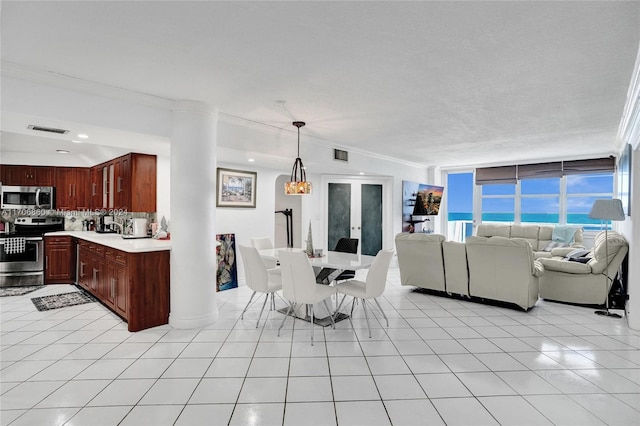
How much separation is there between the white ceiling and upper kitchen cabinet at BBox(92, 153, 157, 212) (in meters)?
1.00

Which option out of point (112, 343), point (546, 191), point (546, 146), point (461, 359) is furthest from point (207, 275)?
point (546, 191)

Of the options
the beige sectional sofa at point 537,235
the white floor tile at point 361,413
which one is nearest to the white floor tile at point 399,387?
the white floor tile at point 361,413

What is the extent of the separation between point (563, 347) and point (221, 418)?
3.13 meters

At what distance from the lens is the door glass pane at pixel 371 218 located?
752 centimetres

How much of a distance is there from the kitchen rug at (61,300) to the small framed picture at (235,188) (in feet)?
7.38

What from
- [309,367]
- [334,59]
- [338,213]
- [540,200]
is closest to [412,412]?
[309,367]

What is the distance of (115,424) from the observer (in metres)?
2.01

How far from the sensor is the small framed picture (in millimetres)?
5418

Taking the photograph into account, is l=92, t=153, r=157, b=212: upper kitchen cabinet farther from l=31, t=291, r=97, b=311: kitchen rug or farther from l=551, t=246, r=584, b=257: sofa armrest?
l=551, t=246, r=584, b=257: sofa armrest

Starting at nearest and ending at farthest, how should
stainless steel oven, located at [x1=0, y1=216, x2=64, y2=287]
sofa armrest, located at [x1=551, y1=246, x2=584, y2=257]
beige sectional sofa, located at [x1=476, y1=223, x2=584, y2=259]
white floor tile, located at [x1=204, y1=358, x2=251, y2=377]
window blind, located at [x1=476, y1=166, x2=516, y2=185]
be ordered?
1. white floor tile, located at [x1=204, y1=358, x2=251, y2=377]
2. stainless steel oven, located at [x1=0, y1=216, x2=64, y2=287]
3. sofa armrest, located at [x1=551, y1=246, x2=584, y2=257]
4. beige sectional sofa, located at [x1=476, y1=223, x2=584, y2=259]
5. window blind, located at [x1=476, y1=166, x2=516, y2=185]

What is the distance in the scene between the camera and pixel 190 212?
3.60 meters

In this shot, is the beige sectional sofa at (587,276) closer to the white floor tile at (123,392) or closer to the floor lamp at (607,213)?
the floor lamp at (607,213)

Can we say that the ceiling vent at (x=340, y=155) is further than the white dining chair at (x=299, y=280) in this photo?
Yes

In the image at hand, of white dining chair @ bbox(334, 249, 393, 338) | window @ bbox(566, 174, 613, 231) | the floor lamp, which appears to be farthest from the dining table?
window @ bbox(566, 174, 613, 231)
